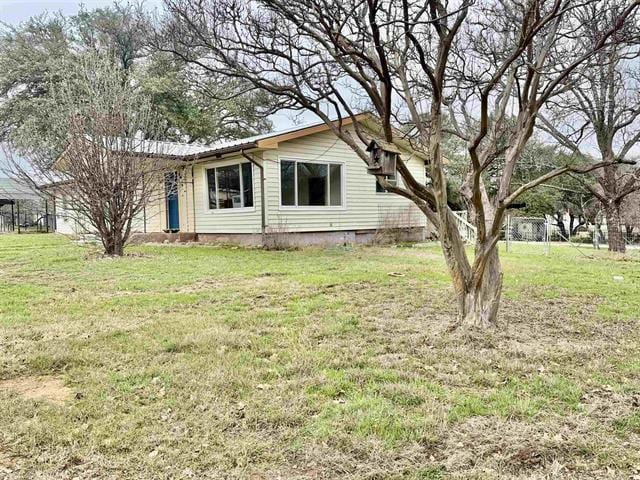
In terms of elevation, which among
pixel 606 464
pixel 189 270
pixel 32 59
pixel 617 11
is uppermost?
pixel 32 59

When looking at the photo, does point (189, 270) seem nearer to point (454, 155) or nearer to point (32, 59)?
point (454, 155)

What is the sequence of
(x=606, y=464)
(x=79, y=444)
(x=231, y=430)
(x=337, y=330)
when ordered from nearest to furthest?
(x=606, y=464) < (x=79, y=444) < (x=231, y=430) < (x=337, y=330)

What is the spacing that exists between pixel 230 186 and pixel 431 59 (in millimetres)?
8425

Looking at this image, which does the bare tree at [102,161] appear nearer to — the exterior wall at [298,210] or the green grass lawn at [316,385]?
the exterior wall at [298,210]

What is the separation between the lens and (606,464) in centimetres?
212

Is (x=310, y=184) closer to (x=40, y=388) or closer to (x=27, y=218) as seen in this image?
(x=40, y=388)

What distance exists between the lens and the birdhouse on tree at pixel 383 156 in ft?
14.5

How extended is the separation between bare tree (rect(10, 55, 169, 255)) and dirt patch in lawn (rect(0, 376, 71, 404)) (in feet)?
24.7

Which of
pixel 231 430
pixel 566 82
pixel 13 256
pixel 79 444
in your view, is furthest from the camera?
pixel 13 256

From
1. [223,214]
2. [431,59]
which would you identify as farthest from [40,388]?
[223,214]

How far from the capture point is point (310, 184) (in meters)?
12.9

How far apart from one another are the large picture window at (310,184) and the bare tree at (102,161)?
10.4 feet

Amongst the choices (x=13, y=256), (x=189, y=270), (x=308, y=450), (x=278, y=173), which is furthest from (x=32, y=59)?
(x=308, y=450)

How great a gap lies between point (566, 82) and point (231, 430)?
468 centimetres
